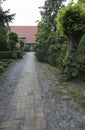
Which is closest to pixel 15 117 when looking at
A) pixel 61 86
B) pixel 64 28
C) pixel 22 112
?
pixel 22 112

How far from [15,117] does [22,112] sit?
35 centimetres

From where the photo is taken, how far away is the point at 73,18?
803 cm

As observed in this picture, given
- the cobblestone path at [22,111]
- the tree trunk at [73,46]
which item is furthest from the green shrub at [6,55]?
the cobblestone path at [22,111]

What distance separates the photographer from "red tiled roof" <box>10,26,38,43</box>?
149 ft

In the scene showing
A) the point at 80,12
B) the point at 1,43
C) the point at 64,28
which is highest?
the point at 80,12

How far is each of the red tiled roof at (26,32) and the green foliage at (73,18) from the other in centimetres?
3690

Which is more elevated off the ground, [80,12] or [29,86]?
[80,12]

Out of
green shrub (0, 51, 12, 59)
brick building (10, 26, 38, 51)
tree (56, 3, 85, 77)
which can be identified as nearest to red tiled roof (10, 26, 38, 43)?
brick building (10, 26, 38, 51)

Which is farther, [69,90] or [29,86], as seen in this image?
[29,86]

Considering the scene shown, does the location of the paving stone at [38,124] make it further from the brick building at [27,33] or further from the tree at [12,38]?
the brick building at [27,33]

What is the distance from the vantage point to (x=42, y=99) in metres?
6.05

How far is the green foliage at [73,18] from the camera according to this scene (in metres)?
7.98

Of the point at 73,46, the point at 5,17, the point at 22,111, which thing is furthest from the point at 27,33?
the point at 22,111

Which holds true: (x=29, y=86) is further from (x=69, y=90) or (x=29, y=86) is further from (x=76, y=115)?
(x=76, y=115)
